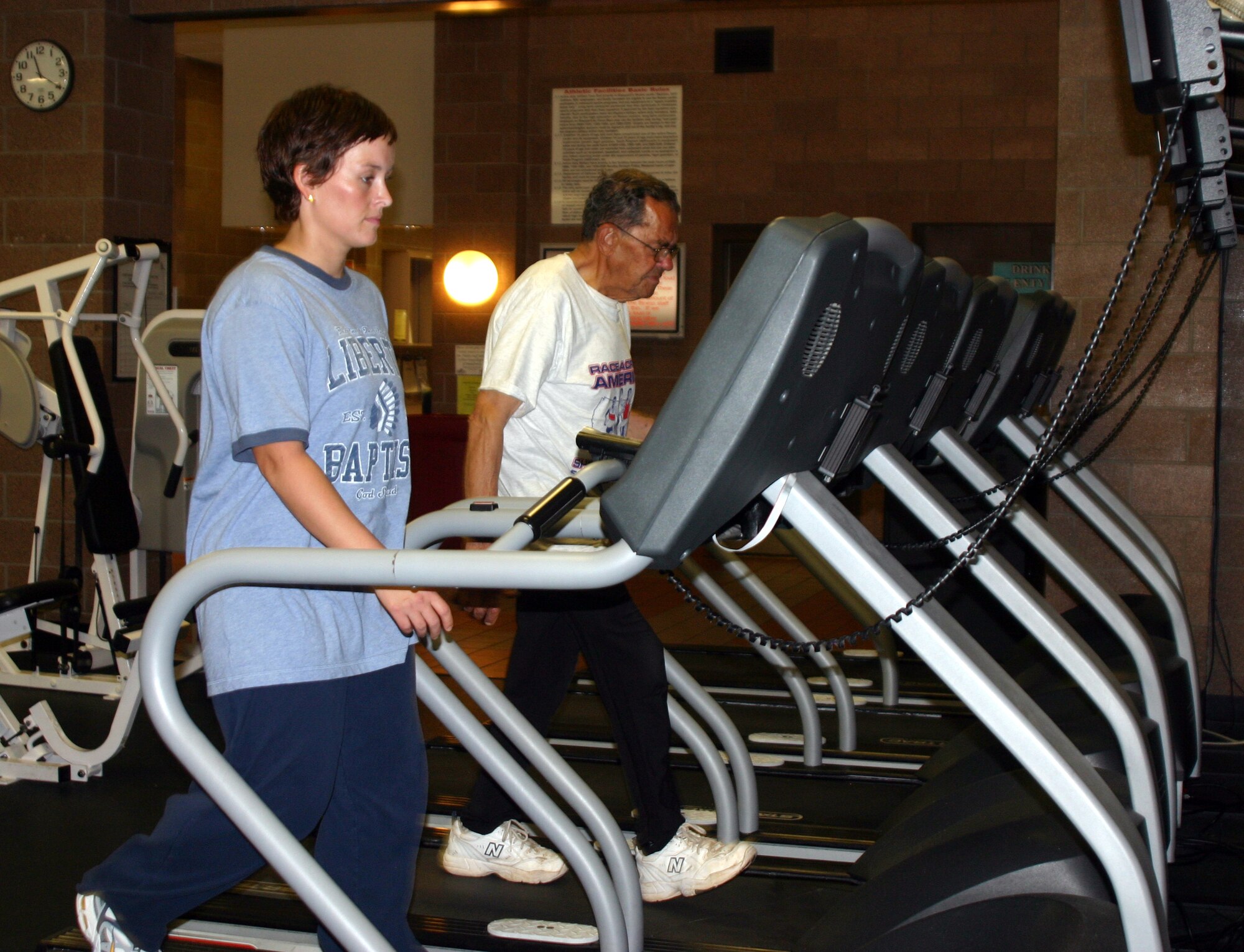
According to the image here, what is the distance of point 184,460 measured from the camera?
4.15 m

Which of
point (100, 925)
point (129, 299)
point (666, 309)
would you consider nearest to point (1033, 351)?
point (100, 925)

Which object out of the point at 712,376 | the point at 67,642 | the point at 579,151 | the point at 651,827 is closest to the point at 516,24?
the point at 579,151

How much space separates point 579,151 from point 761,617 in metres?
3.55

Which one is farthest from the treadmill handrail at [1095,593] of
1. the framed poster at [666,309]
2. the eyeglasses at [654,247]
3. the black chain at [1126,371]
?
the framed poster at [666,309]

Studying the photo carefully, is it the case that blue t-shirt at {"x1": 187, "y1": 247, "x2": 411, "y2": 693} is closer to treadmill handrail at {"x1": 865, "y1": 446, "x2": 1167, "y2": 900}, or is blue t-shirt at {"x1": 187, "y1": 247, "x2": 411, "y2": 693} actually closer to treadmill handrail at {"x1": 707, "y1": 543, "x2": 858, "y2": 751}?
treadmill handrail at {"x1": 865, "y1": 446, "x2": 1167, "y2": 900}

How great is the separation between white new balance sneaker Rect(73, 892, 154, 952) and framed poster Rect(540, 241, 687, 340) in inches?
239

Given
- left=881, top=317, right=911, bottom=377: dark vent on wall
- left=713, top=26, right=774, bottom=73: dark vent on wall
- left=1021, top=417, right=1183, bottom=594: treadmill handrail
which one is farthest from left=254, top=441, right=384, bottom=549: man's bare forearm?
left=713, top=26, right=774, bottom=73: dark vent on wall

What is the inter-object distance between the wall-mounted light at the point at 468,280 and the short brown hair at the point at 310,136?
5.74 m

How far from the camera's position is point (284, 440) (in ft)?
4.94

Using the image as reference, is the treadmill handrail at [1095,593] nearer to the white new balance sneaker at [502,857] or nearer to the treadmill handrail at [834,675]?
the treadmill handrail at [834,675]

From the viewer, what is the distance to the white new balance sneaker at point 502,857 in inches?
95.5

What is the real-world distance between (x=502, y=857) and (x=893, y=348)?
1375 millimetres

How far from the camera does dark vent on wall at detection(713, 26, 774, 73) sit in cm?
736

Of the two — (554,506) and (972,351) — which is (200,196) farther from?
(554,506)
